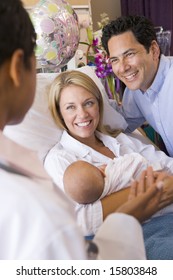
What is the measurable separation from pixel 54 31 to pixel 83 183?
2.68ft

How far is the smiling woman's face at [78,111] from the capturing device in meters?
1.53

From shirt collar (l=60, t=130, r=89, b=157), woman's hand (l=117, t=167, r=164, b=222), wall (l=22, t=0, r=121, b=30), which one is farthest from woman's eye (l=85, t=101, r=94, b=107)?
wall (l=22, t=0, r=121, b=30)

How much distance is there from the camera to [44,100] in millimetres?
1650

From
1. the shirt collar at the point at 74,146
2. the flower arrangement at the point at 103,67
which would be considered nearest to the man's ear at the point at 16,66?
the shirt collar at the point at 74,146

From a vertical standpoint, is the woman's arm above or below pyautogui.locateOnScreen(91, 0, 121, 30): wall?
below

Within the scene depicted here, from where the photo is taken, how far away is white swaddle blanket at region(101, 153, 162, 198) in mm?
1295

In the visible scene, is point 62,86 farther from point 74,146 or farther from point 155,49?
point 155,49

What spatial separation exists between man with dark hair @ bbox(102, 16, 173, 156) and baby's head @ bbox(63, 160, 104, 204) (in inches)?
22.5

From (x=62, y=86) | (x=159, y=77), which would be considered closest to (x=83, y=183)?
(x=62, y=86)

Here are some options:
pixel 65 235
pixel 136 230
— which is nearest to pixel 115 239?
pixel 136 230

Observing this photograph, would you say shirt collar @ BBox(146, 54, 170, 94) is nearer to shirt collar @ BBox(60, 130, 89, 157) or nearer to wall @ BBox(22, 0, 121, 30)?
shirt collar @ BBox(60, 130, 89, 157)

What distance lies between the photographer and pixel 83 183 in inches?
48.0

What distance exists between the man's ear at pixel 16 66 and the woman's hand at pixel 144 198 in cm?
33

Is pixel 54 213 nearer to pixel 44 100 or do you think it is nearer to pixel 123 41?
pixel 44 100
